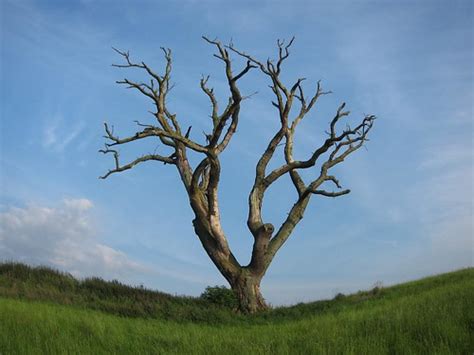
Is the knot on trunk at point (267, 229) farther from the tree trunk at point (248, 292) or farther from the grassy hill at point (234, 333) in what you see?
the grassy hill at point (234, 333)

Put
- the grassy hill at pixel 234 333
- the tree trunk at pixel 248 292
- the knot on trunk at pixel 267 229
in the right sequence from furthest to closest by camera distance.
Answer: the knot on trunk at pixel 267 229 → the tree trunk at pixel 248 292 → the grassy hill at pixel 234 333

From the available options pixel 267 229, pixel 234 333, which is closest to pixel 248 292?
pixel 267 229

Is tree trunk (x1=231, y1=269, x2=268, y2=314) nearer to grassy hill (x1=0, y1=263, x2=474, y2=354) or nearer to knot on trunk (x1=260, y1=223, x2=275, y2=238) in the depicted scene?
knot on trunk (x1=260, y1=223, x2=275, y2=238)

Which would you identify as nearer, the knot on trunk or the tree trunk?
the tree trunk

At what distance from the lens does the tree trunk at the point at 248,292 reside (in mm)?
22203

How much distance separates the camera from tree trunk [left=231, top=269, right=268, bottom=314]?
22.2 metres

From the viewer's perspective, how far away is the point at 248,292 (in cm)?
2238

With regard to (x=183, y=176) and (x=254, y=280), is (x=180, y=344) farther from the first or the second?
(x=183, y=176)

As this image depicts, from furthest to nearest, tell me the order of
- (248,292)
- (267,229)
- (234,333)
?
(267,229)
(248,292)
(234,333)

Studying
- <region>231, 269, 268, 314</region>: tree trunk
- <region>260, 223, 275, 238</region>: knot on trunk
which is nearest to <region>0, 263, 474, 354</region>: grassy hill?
<region>231, 269, 268, 314</region>: tree trunk

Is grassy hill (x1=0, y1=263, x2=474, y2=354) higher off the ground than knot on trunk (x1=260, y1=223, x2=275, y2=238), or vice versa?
knot on trunk (x1=260, y1=223, x2=275, y2=238)

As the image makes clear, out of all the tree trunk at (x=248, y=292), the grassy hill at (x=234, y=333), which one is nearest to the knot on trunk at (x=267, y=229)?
the tree trunk at (x=248, y=292)

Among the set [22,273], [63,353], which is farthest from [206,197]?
[63,353]

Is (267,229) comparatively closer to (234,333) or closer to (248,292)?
(248,292)
